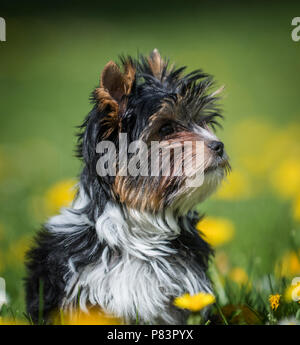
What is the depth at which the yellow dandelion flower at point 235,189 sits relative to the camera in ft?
21.8

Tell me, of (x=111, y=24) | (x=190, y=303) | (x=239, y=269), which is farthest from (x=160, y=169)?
(x=111, y=24)

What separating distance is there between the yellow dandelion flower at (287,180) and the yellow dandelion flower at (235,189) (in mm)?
352

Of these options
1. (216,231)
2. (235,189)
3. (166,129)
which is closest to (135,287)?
(166,129)

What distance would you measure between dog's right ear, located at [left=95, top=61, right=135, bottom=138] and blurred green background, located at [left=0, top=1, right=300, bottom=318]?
0.90 m

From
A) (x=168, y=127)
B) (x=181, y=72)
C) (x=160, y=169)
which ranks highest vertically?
(x=181, y=72)

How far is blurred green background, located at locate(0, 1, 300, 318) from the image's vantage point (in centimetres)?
586

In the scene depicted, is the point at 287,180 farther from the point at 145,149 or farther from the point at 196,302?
the point at 196,302

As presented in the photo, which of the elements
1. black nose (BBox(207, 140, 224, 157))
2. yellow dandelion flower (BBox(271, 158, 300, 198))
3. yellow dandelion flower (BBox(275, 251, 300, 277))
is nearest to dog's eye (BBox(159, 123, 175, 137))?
black nose (BBox(207, 140, 224, 157))

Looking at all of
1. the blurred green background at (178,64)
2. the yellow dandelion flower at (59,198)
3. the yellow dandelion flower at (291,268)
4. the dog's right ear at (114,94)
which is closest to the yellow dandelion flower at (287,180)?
the blurred green background at (178,64)

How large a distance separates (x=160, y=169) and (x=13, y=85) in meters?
6.05

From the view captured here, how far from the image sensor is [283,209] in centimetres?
642
